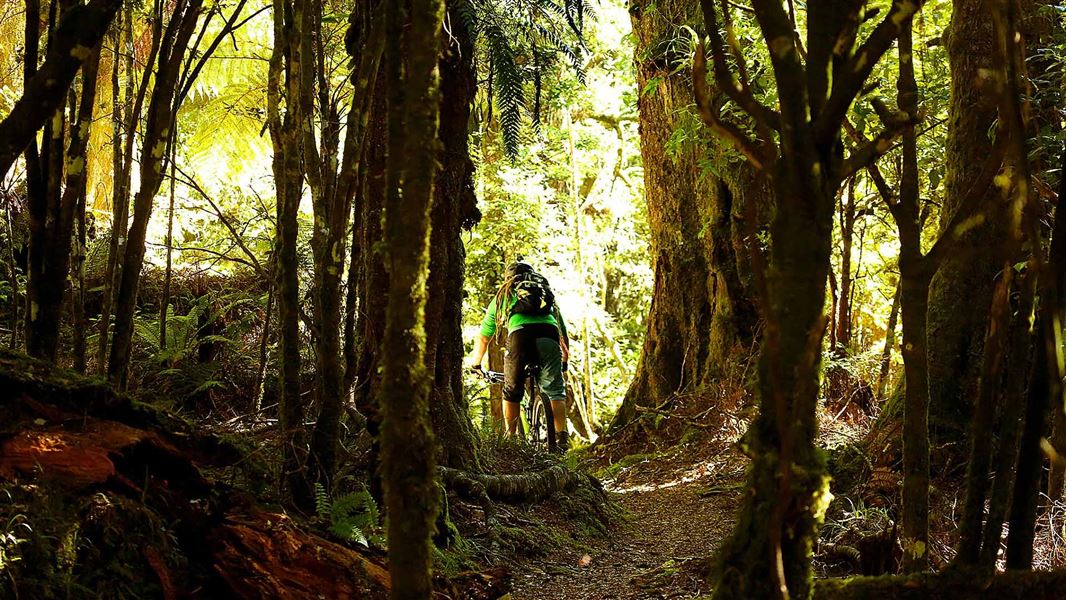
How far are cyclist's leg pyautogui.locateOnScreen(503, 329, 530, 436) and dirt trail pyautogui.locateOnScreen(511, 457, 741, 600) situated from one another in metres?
1.28

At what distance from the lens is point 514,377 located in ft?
28.6

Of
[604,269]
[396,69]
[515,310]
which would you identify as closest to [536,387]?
[515,310]

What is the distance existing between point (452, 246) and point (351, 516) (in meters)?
1.97

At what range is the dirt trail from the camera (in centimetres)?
399

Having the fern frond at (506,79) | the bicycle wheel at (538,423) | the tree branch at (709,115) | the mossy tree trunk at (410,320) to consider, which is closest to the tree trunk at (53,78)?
the mossy tree trunk at (410,320)

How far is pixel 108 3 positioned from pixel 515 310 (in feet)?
21.0

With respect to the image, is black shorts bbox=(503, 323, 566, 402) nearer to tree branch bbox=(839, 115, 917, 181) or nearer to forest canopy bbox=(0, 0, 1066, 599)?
forest canopy bbox=(0, 0, 1066, 599)

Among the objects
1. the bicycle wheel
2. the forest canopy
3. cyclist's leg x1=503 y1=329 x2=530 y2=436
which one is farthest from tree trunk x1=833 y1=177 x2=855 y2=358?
the bicycle wheel

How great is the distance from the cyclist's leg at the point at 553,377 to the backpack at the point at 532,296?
322 mm

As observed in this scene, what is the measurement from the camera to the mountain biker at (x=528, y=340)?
8.57 metres

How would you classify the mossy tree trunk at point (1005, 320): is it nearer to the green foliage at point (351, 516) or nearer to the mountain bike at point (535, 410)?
the green foliage at point (351, 516)

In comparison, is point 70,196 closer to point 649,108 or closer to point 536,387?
point 536,387

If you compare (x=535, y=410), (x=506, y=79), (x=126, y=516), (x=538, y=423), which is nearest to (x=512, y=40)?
(x=506, y=79)

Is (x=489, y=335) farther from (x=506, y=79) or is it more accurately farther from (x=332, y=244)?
(x=332, y=244)
